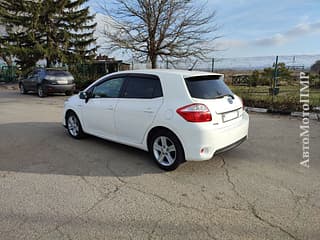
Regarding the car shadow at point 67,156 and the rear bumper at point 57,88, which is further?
the rear bumper at point 57,88

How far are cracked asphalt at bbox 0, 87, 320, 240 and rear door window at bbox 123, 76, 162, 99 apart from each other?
109cm

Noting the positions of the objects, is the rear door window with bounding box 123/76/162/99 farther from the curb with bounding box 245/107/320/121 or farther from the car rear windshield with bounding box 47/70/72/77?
the car rear windshield with bounding box 47/70/72/77

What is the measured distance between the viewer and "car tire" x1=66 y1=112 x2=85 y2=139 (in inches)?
221

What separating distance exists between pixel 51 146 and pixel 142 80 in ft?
7.71

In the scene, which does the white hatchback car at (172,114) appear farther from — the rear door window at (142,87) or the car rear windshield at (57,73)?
the car rear windshield at (57,73)

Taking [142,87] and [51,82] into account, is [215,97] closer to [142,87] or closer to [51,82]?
[142,87]

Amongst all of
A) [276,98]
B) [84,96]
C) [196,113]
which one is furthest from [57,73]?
[196,113]

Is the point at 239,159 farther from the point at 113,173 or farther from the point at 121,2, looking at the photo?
the point at 121,2

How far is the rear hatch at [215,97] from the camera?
3768 mm

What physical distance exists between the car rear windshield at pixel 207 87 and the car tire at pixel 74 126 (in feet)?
9.34

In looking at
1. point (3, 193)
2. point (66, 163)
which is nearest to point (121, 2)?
point (66, 163)

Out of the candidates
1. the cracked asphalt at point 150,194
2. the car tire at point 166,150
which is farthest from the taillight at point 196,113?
the cracked asphalt at point 150,194

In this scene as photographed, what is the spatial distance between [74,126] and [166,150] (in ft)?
8.84

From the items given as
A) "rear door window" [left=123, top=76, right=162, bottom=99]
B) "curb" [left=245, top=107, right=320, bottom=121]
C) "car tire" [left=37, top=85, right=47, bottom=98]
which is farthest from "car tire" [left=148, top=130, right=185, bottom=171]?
"car tire" [left=37, top=85, right=47, bottom=98]
